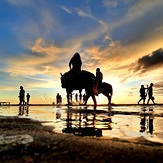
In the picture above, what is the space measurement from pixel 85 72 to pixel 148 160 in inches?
616

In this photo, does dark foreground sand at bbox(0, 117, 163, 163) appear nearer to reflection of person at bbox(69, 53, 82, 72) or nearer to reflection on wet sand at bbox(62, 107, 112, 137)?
reflection on wet sand at bbox(62, 107, 112, 137)

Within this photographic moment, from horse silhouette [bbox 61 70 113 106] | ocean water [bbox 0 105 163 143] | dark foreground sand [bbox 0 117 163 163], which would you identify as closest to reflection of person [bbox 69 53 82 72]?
horse silhouette [bbox 61 70 113 106]

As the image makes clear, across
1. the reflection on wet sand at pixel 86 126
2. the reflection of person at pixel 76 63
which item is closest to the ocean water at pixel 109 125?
the reflection on wet sand at pixel 86 126

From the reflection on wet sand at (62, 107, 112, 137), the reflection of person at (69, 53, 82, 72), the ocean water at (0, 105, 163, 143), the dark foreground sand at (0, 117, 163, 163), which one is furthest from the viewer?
A: the reflection of person at (69, 53, 82, 72)

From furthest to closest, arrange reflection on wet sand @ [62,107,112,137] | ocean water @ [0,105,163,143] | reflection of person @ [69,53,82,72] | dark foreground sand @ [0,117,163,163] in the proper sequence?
reflection of person @ [69,53,82,72] < reflection on wet sand @ [62,107,112,137] < ocean water @ [0,105,163,143] < dark foreground sand @ [0,117,163,163]

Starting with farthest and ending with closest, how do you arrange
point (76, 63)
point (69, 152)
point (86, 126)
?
point (76, 63) < point (86, 126) < point (69, 152)

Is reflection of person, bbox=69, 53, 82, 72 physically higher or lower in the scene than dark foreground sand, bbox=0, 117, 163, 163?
higher

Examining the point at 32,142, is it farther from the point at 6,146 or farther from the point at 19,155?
the point at 19,155

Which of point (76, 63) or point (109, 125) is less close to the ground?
point (76, 63)

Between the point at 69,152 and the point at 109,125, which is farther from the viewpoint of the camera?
the point at 109,125

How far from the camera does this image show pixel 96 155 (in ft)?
9.04

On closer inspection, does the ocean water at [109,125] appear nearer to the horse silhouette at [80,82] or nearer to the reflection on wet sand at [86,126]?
the reflection on wet sand at [86,126]

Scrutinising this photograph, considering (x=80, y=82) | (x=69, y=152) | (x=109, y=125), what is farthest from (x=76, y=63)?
(x=69, y=152)

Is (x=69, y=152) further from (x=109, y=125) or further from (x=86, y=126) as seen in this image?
(x=109, y=125)
